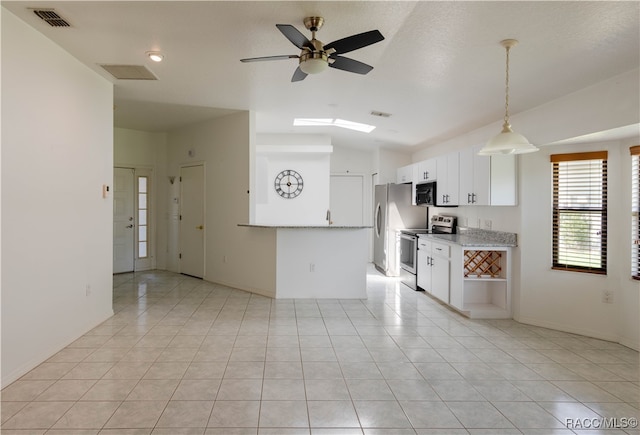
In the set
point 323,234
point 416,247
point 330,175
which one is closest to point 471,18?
point 323,234

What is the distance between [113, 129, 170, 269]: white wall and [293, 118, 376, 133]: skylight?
278 cm

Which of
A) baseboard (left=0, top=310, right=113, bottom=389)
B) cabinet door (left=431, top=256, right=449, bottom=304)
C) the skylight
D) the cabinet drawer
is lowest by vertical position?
baseboard (left=0, top=310, right=113, bottom=389)

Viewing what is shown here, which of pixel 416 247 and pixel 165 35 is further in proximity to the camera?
pixel 416 247

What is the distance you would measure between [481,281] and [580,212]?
131 centimetres

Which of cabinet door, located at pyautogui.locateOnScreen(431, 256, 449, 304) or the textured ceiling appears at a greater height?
the textured ceiling

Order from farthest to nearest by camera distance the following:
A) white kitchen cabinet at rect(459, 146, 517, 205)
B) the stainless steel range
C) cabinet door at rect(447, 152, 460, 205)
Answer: the stainless steel range, cabinet door at rect(447, 152, 460, 205), white kitchen cabinet at rect(459, 146, 517, 205)

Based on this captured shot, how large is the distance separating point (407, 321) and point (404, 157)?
441cm

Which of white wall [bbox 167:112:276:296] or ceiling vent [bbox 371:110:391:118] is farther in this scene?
white wall [bbox 167:112:276:296]

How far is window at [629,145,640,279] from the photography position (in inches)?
130

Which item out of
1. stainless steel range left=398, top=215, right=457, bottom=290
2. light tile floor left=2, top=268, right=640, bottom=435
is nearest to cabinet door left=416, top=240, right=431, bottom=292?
stainless steel range left=398, top=215, right=457, bottom=290

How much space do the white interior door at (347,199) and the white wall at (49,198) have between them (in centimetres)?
511

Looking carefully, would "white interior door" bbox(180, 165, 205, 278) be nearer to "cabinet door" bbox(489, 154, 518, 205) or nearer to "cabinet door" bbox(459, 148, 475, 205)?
"cabinet door" bbox(459, 148, 475, 205)

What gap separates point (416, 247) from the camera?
218 inches

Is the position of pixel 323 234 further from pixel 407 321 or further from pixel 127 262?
pixel 127 262
